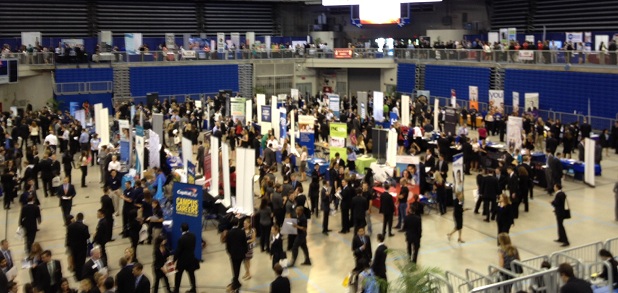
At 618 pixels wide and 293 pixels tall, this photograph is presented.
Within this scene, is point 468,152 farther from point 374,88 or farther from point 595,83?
point 374,88

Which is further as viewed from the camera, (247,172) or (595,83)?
(595,83)

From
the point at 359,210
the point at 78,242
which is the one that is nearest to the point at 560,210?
the point at 359,210

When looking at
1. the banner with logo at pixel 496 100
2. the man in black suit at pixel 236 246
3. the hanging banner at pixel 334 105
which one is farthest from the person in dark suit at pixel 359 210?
the banner with logo at pixel 496 100

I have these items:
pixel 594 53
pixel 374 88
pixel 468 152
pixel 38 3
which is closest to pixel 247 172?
pixel 468 152

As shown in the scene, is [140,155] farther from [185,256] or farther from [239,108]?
[239,108]

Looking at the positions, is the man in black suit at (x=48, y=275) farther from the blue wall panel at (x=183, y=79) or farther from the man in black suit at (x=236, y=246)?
the blue wall panel at (x=183, y=79)

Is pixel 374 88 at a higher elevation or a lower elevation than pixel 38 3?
lower

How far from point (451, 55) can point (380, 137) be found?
749 inches

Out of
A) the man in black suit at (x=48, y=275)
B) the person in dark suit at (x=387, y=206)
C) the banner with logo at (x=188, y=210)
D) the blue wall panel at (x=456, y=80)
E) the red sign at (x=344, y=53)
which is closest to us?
the man in black suit at (x=48, y=275)

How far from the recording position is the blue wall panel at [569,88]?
2903cm

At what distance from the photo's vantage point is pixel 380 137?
21.2m

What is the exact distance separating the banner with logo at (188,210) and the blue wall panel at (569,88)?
22333 millimetres

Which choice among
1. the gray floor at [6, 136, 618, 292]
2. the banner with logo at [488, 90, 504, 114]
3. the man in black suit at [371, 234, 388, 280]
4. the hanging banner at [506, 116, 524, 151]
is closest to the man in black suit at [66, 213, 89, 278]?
the gray floor at [6, 136, 618, 292]

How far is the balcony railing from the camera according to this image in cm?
3031
